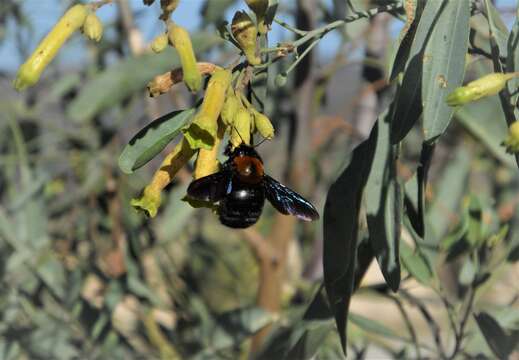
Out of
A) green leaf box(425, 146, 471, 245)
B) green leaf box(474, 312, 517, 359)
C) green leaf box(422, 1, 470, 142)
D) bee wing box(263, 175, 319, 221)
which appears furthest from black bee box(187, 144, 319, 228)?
green leaf box(425, 146, 471, 245)

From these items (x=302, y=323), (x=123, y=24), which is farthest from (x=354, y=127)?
(x=302, y=323)

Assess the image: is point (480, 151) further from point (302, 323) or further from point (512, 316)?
point (302, 323)

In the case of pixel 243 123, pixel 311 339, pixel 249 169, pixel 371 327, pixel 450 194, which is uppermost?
pixel 243 123

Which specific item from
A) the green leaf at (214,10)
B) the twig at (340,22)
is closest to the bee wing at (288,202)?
the twig at (340,22)

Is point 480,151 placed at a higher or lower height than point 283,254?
lower

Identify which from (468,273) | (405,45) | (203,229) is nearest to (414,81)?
(405,45)

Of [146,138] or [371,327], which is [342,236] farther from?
[371,327]
